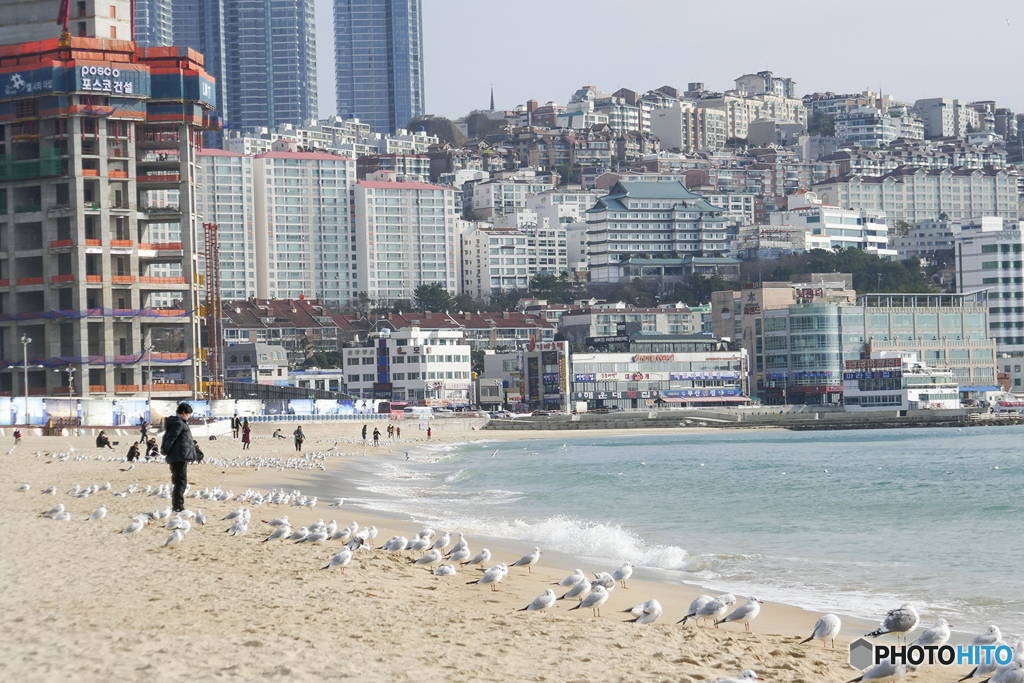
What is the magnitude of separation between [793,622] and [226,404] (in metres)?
64.6

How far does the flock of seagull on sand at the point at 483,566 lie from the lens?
10.5 metres

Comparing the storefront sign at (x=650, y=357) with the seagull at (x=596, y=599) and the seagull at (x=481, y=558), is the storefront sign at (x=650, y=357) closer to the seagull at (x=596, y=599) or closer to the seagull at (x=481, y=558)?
the seagull at (x=481, y=558)

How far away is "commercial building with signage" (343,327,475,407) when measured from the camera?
99.6 meters

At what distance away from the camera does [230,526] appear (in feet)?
55.7

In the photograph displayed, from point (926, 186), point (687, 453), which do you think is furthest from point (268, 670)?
point (926, 186)

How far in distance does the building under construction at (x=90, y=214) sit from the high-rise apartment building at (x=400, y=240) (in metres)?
83.6

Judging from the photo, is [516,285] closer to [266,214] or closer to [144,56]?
[266,214]

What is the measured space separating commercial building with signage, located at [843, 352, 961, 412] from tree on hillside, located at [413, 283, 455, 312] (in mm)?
57118

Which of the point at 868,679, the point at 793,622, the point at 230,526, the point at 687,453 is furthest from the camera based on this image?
the point at 687,453

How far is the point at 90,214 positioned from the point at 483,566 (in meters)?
59.7

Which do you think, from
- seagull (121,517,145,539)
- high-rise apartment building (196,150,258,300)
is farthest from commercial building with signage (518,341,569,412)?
seagull (121,517,145,539)

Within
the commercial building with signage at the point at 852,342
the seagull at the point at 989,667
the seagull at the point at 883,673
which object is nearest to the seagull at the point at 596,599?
the seagull at the point at 883,673

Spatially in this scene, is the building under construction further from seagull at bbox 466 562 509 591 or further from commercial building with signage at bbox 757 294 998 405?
seagull at bbox 466 562 509 591

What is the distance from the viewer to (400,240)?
518 feet
